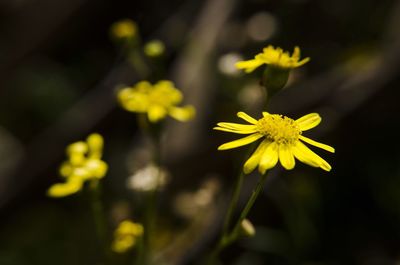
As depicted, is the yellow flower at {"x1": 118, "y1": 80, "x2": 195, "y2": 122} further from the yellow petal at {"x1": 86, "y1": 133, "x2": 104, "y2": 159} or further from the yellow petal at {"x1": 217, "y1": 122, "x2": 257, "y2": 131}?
the yellow petal at {"x1": 217, "y1": 122, "x2": 257, "y2": 131}

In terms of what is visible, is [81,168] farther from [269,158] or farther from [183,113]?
[269,158]

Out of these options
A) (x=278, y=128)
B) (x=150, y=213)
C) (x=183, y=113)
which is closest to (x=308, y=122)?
(x=278, y=128)

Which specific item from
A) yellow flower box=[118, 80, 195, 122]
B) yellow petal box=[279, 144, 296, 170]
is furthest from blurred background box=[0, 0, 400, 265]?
yellow petal box=[279, 144, 296, 170]

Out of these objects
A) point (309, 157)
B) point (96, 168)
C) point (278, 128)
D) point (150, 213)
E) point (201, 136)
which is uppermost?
point (201, 136)

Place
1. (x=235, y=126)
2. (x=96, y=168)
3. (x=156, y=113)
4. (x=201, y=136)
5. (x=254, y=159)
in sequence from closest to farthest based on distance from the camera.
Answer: (x=254, y=159), (x=235, y=126), (x=96, y=168), (x=156, y=113), (x=201, y=136)

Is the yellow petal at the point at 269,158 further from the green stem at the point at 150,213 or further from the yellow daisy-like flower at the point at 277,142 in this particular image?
the green stem at the point at 150,213

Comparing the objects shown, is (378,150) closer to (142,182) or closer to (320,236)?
(320,236)

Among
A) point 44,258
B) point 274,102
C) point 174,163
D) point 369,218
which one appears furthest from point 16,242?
point 369,218
